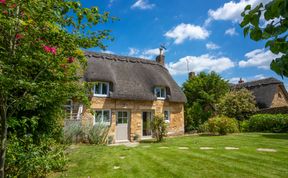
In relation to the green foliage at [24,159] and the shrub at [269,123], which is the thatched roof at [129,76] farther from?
the green foliage at [24,159]

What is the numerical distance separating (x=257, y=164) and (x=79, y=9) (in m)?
6.10

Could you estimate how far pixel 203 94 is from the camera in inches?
918

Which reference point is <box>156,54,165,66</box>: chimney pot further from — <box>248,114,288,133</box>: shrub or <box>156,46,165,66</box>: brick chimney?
<box>248,114,288,133</box>: shrub

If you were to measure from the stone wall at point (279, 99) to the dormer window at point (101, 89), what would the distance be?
19.0 metres

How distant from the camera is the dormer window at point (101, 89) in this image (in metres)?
15.2

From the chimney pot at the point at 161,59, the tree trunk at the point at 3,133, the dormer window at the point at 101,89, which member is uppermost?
the chimney pot at the point at 161,59

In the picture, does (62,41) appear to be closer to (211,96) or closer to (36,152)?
(36,152)

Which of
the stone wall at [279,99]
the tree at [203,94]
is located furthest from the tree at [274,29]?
the stone wall at [279,99]

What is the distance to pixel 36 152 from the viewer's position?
14.5 feet

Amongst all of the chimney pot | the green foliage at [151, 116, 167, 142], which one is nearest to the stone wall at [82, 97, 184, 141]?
the green foliage at [151, 116, 167, 142]

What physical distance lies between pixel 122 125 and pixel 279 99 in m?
19.7

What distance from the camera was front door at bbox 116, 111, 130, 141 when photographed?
51.5 feet

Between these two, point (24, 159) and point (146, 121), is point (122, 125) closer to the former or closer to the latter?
point (146, 121)

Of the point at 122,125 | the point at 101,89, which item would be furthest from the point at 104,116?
the point at 101,89
